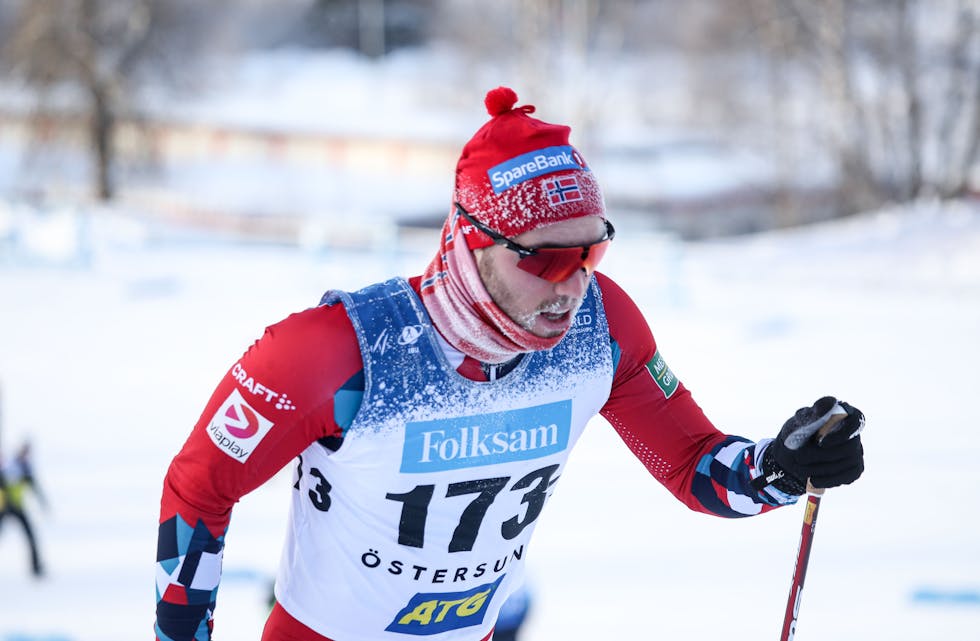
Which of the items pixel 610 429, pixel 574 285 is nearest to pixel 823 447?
pixel 574 285

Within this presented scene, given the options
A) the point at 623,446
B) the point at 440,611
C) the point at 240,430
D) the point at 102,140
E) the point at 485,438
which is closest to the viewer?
the point at 240,430

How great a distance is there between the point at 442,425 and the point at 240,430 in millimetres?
319

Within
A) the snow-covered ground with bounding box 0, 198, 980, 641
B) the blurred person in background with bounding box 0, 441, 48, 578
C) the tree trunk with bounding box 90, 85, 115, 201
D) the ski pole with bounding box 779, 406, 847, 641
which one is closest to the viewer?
the ski pole with bounding box 779, 406, 847, 641

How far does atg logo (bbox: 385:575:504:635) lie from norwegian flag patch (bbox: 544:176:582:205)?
71cm

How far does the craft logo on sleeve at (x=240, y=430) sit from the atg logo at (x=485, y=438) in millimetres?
232

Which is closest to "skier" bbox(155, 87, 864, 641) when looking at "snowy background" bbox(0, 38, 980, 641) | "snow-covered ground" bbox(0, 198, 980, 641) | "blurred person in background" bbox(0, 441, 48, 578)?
"snow-covered ground" bbox(0, 198, 980, 641)

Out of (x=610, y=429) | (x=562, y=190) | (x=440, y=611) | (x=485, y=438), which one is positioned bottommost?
(x=610, y=429)

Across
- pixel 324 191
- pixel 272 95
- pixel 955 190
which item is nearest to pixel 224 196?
pixel 324 191

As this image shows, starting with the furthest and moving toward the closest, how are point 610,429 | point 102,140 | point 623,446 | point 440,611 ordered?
point 102,140 < point 610,429 < point 623,446 < point 440,611

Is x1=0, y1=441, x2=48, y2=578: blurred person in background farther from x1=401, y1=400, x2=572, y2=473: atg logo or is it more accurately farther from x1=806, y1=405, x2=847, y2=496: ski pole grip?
x1=806, y1=405, x2=847, y2=496: ski pole grip

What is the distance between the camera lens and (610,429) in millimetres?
6582

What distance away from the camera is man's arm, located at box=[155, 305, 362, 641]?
1535 millimetres

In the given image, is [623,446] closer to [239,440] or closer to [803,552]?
[803,552]

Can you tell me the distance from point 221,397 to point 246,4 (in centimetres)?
2493
